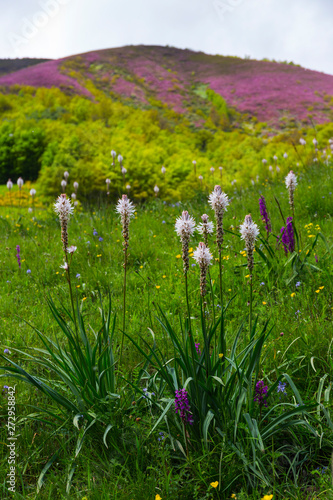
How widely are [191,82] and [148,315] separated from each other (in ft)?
90.7

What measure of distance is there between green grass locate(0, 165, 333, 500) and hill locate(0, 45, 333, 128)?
53.8ft

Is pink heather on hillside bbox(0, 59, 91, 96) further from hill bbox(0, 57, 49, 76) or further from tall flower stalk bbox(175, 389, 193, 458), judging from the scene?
tall flower stalk bbox(175, 389, 193, 458)

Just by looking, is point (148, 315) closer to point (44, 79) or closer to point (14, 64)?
point (44, 79)

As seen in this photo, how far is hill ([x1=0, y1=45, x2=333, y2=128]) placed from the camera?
71.6 ft

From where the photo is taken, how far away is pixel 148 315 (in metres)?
3.11

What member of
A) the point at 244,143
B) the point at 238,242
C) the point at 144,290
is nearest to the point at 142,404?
the point at 144,290

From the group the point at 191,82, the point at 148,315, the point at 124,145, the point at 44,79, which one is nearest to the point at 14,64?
the point at 44,79

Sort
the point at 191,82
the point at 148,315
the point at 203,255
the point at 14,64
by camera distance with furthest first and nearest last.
Result: the point at 191,82 → the point at 14,64 → the point at 148,315 → the point at 203,255

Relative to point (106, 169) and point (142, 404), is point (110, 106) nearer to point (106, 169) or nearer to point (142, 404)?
point (106, 169)

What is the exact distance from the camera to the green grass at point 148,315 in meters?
1.71

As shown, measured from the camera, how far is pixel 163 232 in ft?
A: 17.6

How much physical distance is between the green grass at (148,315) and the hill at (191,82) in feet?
53.8

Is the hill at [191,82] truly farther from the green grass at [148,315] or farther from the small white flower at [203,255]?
the small white flower at [203,255]

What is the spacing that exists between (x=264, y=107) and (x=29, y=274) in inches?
898
